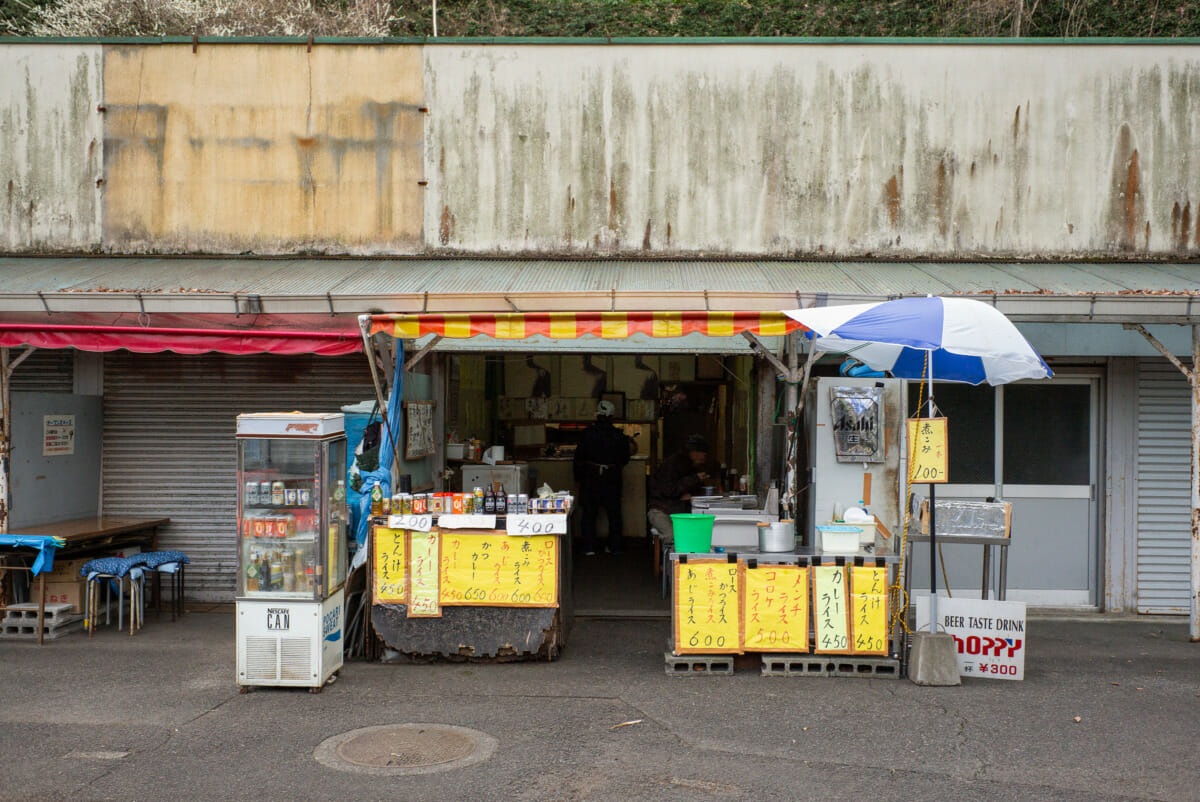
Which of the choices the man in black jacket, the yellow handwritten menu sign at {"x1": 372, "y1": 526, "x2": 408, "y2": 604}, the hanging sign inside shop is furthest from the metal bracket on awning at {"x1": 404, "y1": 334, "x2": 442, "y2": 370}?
the man in black jacket

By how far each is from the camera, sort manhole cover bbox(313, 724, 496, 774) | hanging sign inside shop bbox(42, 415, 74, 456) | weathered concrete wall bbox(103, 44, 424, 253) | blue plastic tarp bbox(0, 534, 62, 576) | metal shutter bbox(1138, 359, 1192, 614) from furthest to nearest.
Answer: weathered concrete wall bbox(103, 44, 424, 253) → metal shutter bbox(1138, 359, 1192, 614) → hanging sign inside shop bbox(42, 415, 74, 456) → blue plastic tarp bbox(0, 534, 62, 576) → manhole cover bbox(313, 724, 496, 774)

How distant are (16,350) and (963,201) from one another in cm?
988

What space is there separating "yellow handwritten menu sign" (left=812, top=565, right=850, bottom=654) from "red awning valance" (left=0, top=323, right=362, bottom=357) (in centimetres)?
418

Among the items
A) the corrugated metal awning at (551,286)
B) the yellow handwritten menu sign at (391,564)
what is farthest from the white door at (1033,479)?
the yellow handwritten menu sign at (391,564)

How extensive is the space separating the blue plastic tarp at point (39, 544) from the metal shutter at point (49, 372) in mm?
2317

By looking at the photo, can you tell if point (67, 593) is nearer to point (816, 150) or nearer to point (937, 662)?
point (937, 662)

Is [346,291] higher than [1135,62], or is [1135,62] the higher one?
[1135,62]

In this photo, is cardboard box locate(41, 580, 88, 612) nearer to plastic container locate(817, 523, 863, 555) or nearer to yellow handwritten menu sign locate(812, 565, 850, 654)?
yellow handwritten menu sign locate(812, 565, 850, 654)

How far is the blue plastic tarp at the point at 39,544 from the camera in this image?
805 centimetres

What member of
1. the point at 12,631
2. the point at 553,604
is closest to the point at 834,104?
the point at 553,604

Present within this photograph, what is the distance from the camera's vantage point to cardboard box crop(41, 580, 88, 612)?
8.74 m

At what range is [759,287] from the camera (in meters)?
8.45

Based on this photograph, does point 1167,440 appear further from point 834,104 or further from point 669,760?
point 669,760

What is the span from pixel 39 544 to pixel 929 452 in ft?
24.5
